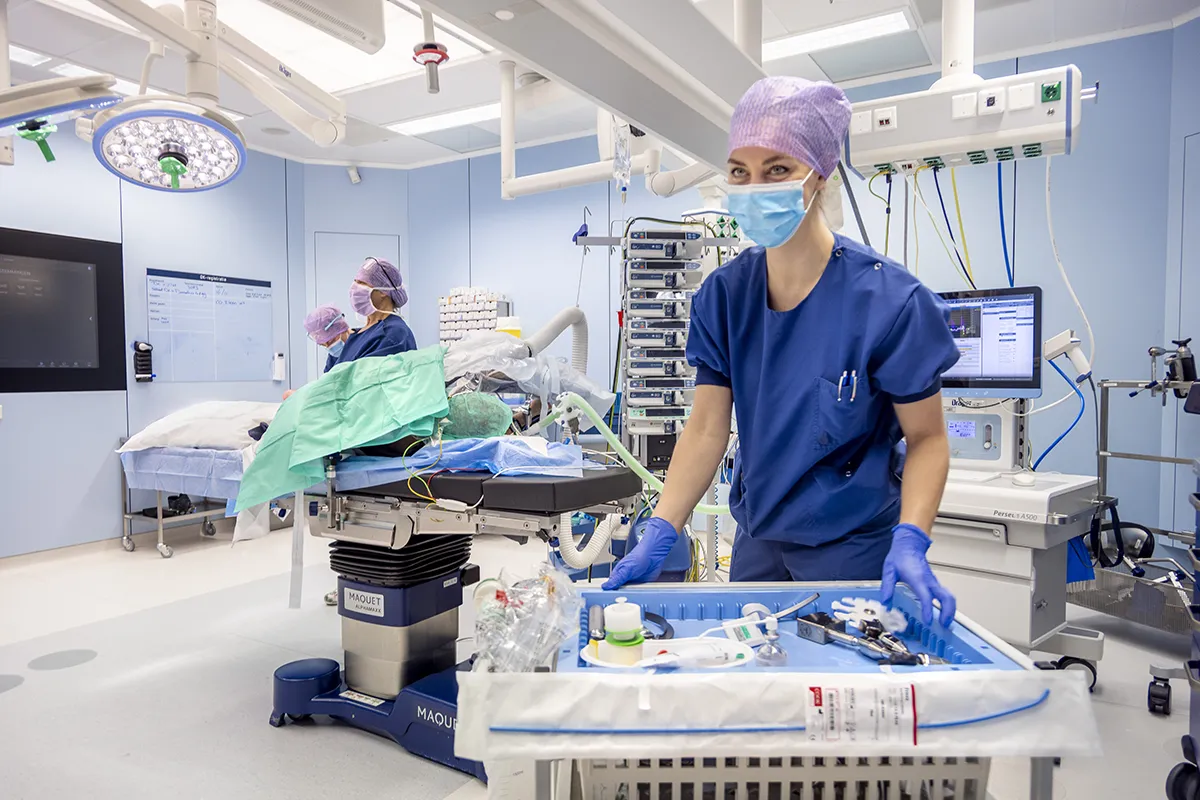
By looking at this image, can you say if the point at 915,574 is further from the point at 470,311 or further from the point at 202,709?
the point at 470,311

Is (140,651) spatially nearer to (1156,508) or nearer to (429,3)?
(429,3)

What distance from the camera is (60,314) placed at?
183 inches

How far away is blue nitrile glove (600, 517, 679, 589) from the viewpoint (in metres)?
1.15

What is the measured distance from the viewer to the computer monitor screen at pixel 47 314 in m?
4.43

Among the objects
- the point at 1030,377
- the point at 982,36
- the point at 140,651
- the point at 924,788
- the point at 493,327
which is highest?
the point at 982,36

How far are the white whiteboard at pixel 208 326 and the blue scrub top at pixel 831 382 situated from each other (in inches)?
202

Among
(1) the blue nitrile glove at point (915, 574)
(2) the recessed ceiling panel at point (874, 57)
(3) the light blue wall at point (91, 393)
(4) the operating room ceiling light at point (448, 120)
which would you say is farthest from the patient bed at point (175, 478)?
(2) the recessed ceiling panel at point (874, 57)

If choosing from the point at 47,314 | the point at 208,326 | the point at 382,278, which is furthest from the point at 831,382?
the point at 208,326

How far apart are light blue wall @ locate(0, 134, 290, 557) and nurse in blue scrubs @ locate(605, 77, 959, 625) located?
4.78m

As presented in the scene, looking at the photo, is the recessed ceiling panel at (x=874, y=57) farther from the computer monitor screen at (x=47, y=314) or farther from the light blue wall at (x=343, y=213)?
the computer monitor screen at (x=47, y=314)

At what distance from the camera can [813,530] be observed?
1.22 m

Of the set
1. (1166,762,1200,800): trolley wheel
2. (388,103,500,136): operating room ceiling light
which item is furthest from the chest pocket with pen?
(388,103,500,136): operating room ceiling light

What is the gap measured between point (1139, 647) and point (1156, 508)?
1174mm

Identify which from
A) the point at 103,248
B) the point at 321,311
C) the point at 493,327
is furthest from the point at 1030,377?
the point at 103,248
